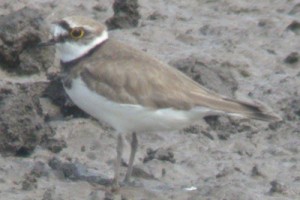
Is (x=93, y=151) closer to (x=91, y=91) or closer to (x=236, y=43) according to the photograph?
(x=91, y=91)

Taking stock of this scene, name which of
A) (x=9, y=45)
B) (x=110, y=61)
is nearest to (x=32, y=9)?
(x=9, y=45)

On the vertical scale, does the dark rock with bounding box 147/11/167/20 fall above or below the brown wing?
below

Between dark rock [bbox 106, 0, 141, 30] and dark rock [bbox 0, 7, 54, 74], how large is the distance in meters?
1.28

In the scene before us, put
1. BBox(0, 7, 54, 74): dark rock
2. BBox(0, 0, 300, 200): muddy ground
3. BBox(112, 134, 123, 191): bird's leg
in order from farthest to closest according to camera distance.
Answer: BBox(0, 7, 54, 74): dark rock → BBox(0, 0, 300, 200): muddy ground → BBox(112, 134, 123, 191): bird's leg

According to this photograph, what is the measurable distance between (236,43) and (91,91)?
3.83 meters

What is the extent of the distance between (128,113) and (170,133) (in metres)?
1.50

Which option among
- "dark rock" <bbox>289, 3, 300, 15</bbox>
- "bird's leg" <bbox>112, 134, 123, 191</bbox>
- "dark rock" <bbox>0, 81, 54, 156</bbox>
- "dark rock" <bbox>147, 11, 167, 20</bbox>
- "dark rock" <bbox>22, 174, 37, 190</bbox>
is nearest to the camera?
"dark rock" <bbox>22, 174, 37, 190</bbox>

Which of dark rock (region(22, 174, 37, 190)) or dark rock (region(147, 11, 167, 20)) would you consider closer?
dark rock (region(22, 174, 37, 190))

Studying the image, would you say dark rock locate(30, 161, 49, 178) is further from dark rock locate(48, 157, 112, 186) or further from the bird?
the bird

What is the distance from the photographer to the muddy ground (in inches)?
395

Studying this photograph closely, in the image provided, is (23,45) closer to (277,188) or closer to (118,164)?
(118,164)

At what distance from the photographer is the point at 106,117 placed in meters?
9.80

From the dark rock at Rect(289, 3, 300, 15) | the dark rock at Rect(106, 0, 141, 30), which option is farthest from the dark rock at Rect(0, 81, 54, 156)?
the dark rock at Rect(289, 3, 300, 15)

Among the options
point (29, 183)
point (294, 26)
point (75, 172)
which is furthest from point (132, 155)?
point (294, 26)
